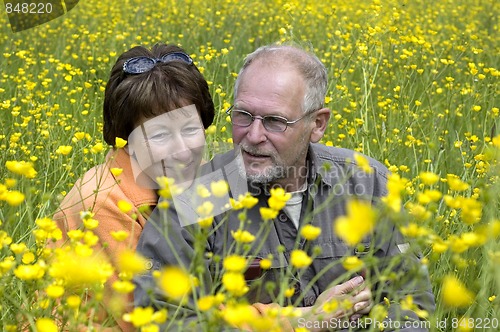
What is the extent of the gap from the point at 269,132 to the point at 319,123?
0.86 feet

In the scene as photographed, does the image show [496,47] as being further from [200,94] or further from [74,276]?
[74,276]

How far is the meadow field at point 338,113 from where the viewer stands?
1766 millimetres

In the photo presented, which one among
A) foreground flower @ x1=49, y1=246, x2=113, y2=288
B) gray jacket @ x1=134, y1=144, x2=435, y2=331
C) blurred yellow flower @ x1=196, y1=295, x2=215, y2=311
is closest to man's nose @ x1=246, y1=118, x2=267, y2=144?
gray jacket @ x1=134, y1=144, x2=435, y2=331

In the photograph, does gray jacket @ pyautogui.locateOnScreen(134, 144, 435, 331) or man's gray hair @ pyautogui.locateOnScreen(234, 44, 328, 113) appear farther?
man's gray hair @ pyautogui.locateOnScreen(234, 44, 328, 113)

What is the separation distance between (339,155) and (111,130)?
78 cm

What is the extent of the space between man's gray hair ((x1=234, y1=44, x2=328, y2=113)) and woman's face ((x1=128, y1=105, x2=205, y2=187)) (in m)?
0.19

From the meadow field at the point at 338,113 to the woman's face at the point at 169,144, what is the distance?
0.74 feet

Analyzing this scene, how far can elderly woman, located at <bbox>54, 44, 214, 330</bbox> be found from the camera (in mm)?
2447

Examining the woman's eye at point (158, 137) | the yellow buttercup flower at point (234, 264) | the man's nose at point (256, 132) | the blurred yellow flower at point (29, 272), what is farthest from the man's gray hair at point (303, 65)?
the yellow buttercup flower at point (234, 264)

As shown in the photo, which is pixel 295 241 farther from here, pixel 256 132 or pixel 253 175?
pixel 256 132

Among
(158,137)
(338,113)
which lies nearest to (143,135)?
(158,137)

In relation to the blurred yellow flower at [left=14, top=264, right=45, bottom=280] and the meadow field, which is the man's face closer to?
the meadow field

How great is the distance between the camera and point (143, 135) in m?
2.57

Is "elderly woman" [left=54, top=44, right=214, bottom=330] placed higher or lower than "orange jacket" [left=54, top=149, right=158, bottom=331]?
higher
